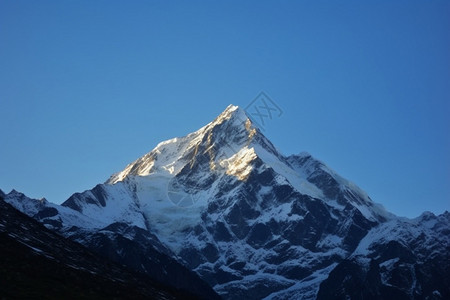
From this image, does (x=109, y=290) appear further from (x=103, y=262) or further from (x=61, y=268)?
(x=103, y=262)

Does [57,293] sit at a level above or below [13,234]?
below

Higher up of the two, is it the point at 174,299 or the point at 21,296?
the point at 174,299

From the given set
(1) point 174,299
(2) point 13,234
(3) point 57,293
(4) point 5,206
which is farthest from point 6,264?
(4) point 5,206

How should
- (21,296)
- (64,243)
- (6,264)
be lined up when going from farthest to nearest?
(64,243), (6,264), (21,296)

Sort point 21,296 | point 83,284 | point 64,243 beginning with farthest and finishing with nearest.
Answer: point 64,243 < point 83,284 < point 21,296

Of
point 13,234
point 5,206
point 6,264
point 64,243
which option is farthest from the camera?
point 5,206

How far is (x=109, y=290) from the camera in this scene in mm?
129500

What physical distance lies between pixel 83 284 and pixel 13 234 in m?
34.5

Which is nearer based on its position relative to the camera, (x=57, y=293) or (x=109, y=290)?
(x=57, y=293)

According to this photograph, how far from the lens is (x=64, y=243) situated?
180m

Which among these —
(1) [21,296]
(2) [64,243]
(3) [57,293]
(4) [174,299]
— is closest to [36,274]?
(3) [57,293]

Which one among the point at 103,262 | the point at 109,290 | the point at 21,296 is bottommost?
the point at 21,296

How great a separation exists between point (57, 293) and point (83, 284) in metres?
18.9

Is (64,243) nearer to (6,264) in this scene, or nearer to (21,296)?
(6,264)
